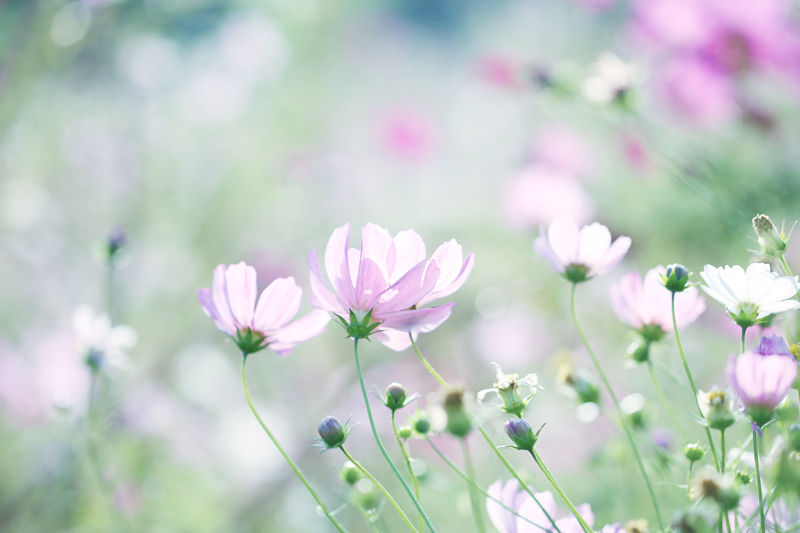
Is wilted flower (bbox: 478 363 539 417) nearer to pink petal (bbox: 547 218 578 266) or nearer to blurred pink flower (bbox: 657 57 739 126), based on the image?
pink petal (bbox: 547 218 578 266)

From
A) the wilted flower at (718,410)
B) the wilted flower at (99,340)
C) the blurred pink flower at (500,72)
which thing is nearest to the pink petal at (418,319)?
the wilted flower at (718,410)

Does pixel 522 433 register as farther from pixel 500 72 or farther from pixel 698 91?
pixel 500 72

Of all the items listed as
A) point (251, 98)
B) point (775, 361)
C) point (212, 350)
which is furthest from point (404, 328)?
point (251, 98)

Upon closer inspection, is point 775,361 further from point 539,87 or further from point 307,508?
point 307,508

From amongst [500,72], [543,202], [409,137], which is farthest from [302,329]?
[409,137]

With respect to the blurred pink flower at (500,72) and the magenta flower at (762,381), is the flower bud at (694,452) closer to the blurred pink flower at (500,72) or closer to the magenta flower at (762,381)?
the magenta flower at (762,381)

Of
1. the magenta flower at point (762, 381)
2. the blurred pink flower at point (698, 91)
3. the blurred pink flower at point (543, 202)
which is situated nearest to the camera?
the magenta flower at point (762, 381)

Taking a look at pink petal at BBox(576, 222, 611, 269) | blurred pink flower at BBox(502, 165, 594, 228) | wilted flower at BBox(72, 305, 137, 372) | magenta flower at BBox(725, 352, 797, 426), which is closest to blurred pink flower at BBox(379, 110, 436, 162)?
blurred pink flower at BBox(502, 165, 594, 228)
